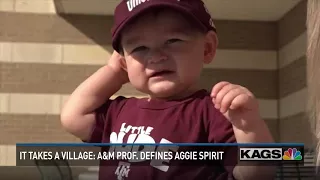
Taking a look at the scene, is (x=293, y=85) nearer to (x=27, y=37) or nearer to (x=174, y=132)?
(x=27, y=37)

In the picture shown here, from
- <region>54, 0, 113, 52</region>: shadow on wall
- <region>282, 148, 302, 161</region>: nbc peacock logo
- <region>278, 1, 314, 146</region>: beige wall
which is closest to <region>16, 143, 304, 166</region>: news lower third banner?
<region>282, 148, 302, 161</region>: nbc peacock logo

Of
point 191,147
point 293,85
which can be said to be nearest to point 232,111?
point 191,147

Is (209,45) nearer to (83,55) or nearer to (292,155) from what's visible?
(292,155)

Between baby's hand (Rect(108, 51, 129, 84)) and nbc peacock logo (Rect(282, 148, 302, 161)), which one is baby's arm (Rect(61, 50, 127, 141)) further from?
nbc peacock logo (Rect(282, 148, 302, 161))

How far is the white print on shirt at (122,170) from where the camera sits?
0.33 meters

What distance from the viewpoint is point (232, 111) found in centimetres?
32

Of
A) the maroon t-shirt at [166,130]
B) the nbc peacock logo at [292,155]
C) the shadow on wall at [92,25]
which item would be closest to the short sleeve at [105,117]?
the maroon t-shirt at [166,130]

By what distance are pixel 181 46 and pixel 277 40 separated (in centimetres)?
109

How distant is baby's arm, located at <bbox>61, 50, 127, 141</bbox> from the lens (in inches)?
15.9

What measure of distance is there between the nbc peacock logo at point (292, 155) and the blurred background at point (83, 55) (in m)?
0.95

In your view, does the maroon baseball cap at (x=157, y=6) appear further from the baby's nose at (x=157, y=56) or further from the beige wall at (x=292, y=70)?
→ the beige wall at (x=292, y=70)

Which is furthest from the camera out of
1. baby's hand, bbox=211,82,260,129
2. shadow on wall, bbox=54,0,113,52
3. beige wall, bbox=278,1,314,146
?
shadow on wall, bbox=54,0,113,52

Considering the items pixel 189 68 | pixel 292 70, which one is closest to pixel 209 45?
pixel 189 68

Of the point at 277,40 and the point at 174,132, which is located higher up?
the point at 277,40
